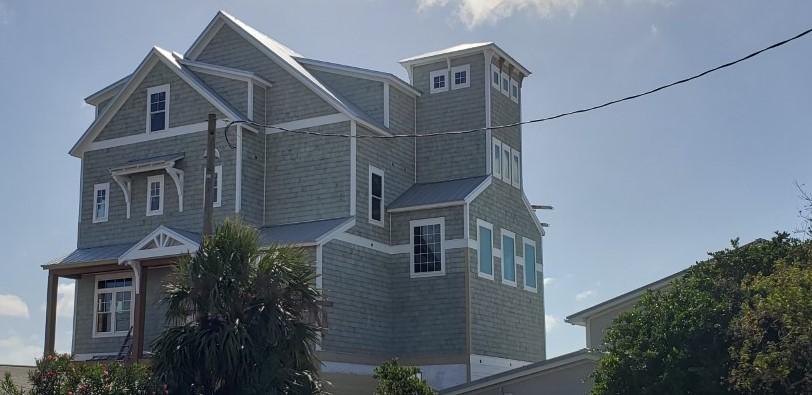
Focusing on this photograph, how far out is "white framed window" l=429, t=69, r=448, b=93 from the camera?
3738 cm

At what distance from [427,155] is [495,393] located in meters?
11.6

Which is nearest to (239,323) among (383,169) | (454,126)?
(383,169)

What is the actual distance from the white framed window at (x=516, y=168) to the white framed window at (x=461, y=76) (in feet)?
10.2

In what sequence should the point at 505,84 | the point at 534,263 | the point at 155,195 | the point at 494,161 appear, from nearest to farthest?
the point at 155,195 < the point at 494,161 < the point at 505,84 < the point at 534,263

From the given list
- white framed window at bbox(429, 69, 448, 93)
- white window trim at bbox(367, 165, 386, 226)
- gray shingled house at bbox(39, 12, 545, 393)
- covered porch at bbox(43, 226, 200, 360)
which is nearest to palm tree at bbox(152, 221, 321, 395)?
gray shingled house at bbox(39, 12, 545, 393)

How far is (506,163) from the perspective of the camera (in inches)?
1476

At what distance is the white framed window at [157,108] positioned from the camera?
3509cm

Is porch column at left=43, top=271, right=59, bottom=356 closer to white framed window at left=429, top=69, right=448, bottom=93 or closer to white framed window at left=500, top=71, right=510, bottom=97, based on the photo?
white framed window at left=429, top=69, right=448, bottom=93

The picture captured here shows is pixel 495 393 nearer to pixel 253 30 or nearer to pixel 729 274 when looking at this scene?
pixel 729 274

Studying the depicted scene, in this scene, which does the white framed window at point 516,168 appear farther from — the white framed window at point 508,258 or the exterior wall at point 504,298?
the white framed window at point 508,258

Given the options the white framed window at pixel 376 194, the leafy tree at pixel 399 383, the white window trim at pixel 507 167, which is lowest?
the leafy tree at pixel 399 383

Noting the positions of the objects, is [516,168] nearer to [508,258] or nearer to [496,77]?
[496,77]

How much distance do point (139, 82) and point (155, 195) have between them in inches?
161

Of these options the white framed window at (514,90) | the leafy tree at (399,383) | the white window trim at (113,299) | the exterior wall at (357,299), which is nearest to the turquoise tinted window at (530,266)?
the white framed window at (514,90)
